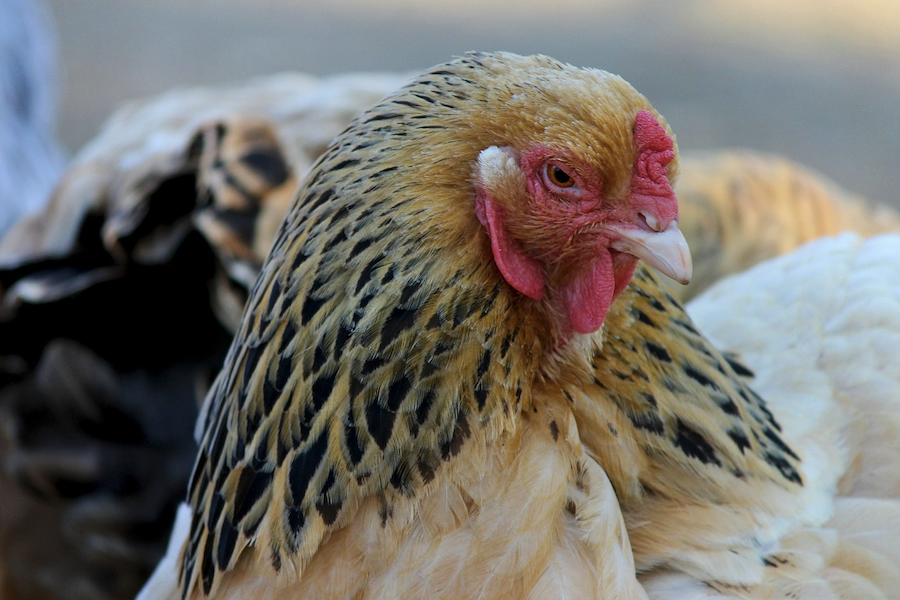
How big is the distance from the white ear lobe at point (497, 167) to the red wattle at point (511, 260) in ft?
0.11

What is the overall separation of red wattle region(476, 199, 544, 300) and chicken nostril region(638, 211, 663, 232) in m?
0.18

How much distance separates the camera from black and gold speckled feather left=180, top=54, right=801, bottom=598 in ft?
Answer: 4.63

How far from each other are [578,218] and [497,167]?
0.14 m

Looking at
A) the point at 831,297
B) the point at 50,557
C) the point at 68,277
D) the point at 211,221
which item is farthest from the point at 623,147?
the point at 50,557

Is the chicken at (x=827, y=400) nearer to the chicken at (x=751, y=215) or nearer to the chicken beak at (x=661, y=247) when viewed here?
the chicken beak at (x=661, y=247)

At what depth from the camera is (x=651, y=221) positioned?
4.50 feet

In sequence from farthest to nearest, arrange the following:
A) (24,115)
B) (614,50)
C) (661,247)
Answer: (614,50) < (24,115) < (661,247)

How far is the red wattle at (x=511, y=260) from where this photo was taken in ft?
4.62

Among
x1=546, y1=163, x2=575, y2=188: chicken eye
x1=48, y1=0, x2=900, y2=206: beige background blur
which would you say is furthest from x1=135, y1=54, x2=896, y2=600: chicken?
x1=48, y1=0, x2=900, y2=206: beige background blur

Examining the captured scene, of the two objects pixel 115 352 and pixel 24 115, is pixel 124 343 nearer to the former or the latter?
pixel 115 352

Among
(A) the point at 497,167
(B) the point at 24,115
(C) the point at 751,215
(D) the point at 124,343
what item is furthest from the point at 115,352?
(C) the point at 751,215

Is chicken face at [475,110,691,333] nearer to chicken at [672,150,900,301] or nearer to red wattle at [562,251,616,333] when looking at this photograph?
red wattle at [562,251,616,333]

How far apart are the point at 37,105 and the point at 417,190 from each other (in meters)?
3.16

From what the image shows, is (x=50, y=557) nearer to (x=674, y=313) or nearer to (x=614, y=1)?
(x=674, y=313)
